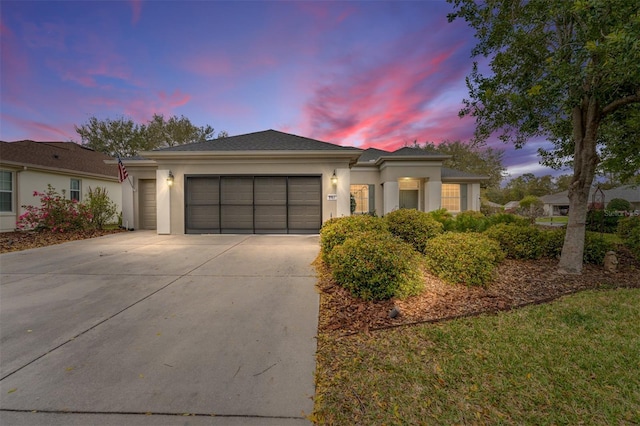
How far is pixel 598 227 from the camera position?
10852mm

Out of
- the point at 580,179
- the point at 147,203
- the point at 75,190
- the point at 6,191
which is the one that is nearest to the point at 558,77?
the point at 580,179

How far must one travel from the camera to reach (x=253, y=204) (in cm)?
1027

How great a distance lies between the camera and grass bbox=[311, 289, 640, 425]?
171cm

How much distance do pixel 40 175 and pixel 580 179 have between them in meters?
19.4

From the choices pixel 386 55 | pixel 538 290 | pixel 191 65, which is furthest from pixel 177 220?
pixel 538 290

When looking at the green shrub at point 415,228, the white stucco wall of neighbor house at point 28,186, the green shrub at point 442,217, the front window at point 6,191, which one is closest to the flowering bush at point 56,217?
the white stucco wall of neighbor house at point 28,186

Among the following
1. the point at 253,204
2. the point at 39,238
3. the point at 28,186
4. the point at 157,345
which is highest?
the point at 28,186

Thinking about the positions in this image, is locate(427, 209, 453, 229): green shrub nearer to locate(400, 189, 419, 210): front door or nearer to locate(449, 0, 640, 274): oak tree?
locate(449, 0, 640, 274): oak tree

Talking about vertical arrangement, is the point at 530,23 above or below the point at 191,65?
below

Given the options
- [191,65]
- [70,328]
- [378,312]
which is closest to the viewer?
[70,328]

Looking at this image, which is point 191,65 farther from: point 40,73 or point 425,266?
point 425,266

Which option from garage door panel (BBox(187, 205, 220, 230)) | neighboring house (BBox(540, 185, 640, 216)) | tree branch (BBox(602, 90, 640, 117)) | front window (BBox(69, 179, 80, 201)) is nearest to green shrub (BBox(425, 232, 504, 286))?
tree branch (BBox(602, 90, 640, 117))

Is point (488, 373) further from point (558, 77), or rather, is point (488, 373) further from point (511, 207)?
point (511, 207)

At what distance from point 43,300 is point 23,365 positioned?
1977mm
